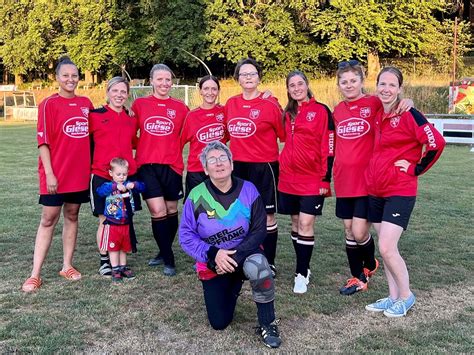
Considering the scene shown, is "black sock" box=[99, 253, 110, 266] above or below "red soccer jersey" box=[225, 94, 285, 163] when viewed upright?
below

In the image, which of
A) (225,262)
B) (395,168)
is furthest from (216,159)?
(395,168)

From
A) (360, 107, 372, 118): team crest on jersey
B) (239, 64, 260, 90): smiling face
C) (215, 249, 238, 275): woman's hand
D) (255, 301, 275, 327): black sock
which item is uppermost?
(239, 64, 260, 90): smiling face

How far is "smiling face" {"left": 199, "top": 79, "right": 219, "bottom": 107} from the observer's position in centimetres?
506

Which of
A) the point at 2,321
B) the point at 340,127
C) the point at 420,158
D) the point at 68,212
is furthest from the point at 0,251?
the point at 420,158

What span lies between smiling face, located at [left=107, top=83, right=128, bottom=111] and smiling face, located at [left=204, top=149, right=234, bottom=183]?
1600 mm

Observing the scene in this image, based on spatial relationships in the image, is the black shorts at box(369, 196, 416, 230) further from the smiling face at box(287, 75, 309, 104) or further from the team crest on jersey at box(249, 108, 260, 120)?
the team crest on jersey at box(249, 108, 260, 120)

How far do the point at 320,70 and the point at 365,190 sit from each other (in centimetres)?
3038

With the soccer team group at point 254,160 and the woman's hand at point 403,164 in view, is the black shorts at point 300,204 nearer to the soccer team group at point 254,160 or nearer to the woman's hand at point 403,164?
the soccer team group at point 254,160

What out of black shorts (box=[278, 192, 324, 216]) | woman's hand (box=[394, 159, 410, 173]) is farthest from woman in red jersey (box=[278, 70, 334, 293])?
woman's hand (box=[394, 159, 410, 173])

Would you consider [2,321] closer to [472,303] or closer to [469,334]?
[469,334]

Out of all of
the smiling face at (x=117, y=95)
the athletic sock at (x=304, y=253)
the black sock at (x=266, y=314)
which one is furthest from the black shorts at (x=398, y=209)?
the smiling face at (x=117, y=95)

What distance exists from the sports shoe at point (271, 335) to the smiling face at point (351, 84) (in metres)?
1.99

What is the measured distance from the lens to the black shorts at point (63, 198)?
15.5 ft

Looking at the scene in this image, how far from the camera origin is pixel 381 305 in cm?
423
